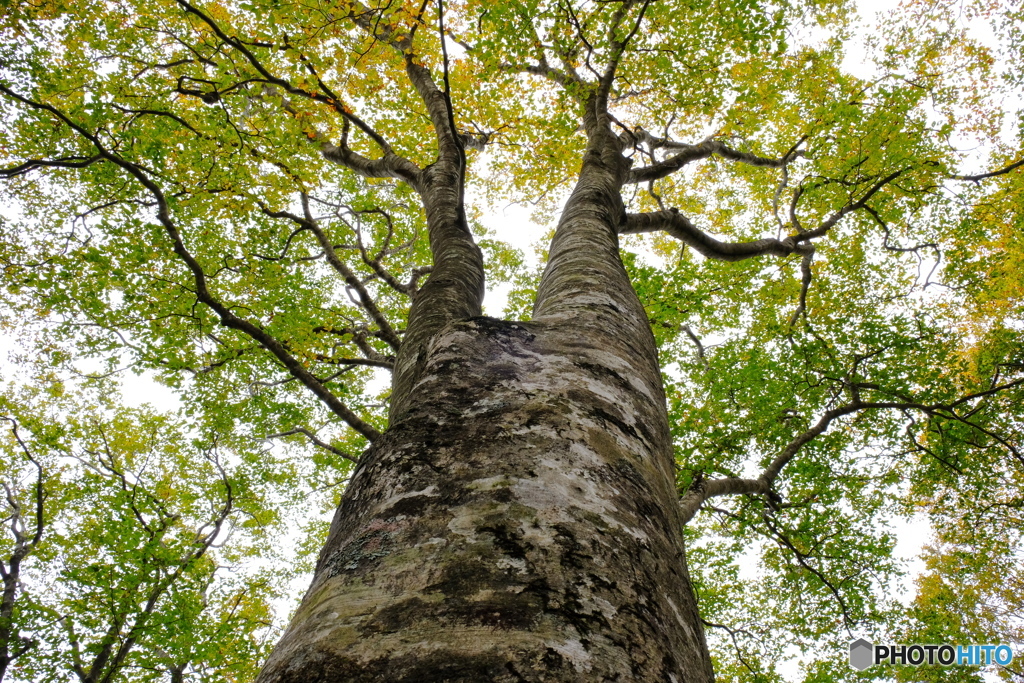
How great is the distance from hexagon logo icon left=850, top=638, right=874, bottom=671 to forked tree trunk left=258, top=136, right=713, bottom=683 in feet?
34.9

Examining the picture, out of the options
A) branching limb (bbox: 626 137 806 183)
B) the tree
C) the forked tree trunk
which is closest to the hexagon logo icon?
the tree

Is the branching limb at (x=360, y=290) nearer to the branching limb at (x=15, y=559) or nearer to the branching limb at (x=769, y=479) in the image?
the branching limb at (x=769, y=479)

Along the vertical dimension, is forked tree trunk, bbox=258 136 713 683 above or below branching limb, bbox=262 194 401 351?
below

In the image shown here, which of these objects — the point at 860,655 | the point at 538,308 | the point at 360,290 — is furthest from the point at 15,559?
the point at 860,655

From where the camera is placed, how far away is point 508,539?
1.14m

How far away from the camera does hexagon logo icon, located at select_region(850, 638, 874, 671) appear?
919 cm

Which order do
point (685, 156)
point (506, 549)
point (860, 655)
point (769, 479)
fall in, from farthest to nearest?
1. point (860, 655)
2. point (685, 156)
3. point (769, 479)
4. point (506, 549)

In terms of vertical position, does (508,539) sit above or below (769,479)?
below

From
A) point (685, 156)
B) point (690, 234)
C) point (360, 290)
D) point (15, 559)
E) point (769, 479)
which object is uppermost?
point (685, 156)

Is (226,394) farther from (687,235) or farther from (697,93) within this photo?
(697,93)

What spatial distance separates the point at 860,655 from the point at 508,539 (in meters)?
11.8

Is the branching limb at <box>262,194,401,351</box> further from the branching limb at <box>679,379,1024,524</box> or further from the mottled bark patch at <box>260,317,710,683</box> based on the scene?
the mottled bark patch at <box>260,317,710,683</box>

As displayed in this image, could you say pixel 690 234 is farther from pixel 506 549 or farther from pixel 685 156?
pixel 506 549

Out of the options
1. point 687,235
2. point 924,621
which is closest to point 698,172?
point 687,235
